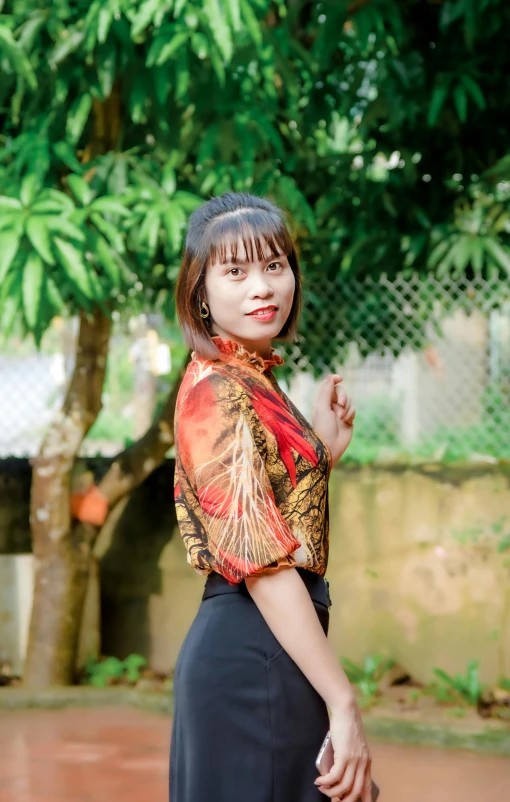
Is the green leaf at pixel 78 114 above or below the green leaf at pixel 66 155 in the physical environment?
above

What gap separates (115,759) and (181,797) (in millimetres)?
2945

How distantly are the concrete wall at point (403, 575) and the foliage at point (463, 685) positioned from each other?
0.08 meters

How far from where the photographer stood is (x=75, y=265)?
380 cm

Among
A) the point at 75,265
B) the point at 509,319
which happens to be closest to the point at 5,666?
the point at 75,265

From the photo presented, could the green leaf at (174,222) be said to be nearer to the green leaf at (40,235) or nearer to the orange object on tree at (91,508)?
the green leaf at (40,235)

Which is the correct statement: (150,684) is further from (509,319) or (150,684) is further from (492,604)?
(509,319)

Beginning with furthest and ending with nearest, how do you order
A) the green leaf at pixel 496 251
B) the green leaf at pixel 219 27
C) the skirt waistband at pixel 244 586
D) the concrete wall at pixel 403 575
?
the concrete wall at pixel 403 575, the green leaf at pixel 496 251, the green leaf at pixel 219 27, the skirt waistband at pixel 244 586

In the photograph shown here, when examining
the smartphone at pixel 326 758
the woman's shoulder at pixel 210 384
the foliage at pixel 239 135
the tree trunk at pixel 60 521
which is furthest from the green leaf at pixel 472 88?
the smartphone at pixel 326 758

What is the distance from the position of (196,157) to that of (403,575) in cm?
243

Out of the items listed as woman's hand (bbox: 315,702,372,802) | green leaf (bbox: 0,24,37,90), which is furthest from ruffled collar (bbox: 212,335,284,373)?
green leaf (bbox: 0,24,37,90)

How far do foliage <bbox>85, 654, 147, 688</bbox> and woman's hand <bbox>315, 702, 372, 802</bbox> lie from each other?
13.8ft

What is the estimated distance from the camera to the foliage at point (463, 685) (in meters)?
5.05

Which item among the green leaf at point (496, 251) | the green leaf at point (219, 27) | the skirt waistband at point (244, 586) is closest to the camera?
the skirt waistband at point (244, 586)

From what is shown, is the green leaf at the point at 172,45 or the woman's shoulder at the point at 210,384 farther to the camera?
the green leaf at the point at 172,45
